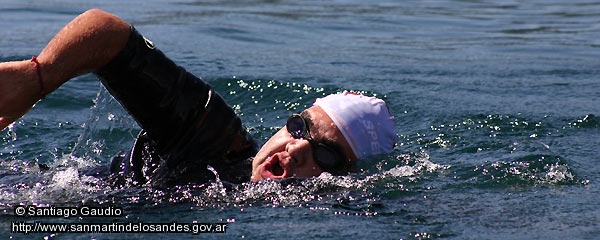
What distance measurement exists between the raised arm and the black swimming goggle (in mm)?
863

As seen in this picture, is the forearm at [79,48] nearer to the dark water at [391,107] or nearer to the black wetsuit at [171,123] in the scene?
the black wetsuit at [171,123]

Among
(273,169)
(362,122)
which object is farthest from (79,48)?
(362,122)

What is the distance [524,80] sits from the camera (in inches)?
328

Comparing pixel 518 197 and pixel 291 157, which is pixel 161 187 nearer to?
pixel 291 157

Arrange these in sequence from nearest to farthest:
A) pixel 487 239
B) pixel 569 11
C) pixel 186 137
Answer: pixel 487 239
pixel 186 137
pixel 569 11

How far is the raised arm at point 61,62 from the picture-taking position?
332cm

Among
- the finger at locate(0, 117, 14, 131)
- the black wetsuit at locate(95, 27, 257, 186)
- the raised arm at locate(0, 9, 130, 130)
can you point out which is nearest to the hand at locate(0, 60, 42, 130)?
the raised arm at locate(0, 9, 130, 130)

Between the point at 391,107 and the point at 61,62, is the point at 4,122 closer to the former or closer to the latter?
the point at 61,62

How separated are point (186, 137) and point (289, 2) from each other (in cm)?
1070

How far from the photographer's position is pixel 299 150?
13.4ft

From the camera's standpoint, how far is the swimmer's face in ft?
13.3

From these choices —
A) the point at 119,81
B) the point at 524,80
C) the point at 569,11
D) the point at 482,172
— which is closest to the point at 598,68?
the point at 524,80

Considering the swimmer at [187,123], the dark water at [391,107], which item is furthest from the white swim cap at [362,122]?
the dark water at [391,107]

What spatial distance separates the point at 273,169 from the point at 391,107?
313cm
